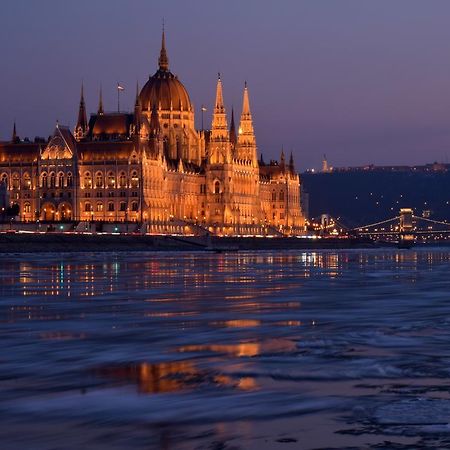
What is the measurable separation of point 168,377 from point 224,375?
1085 mm

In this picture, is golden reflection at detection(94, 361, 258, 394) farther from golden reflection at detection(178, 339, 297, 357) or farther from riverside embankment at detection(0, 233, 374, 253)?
riverside embankment at detection(0, 233, 374, 253)

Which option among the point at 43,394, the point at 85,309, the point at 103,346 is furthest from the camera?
the point at 85,309

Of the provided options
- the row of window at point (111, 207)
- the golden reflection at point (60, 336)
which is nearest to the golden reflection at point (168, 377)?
the golden reflection at point (60, 336)

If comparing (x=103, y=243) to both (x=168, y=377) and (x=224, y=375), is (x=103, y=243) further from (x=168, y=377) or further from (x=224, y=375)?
(x=168, y=377)

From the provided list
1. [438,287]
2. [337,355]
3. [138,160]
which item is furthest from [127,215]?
[337,355]

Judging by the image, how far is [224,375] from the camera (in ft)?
74.6

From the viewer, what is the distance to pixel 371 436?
17094 mm

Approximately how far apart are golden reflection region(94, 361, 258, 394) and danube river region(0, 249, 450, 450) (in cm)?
4

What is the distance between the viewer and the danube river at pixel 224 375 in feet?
57.3

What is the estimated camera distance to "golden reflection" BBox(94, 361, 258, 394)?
21391 millimetres

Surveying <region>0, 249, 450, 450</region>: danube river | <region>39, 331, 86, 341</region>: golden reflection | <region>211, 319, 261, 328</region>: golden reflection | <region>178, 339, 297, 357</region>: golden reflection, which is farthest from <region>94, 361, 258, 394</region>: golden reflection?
<region>211, 319, 261, 328</region>: golden reflection

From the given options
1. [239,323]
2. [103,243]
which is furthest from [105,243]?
[239,323]

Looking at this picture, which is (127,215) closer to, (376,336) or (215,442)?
(376,336)

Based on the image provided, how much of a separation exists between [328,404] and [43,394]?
492cm
